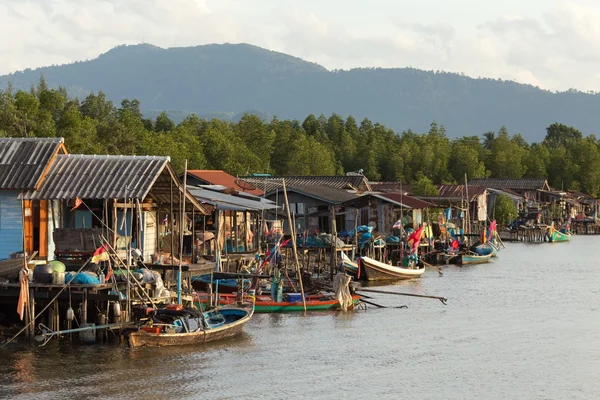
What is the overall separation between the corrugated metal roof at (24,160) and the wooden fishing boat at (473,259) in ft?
117

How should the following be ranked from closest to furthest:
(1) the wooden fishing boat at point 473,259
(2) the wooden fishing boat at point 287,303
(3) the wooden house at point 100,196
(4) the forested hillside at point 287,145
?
1. (3) the wooden house at point 100,196
2. (2) the wooden fishing boat at point 287,303
3. (4) the forested hillside at point 287,145
4. (1) the wooden fishing boat at point 473,259

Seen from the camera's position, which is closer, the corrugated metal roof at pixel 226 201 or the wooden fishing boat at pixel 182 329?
the wooden fishing boat at pixel 182 329

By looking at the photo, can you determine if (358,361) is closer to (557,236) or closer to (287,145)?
(557,236)

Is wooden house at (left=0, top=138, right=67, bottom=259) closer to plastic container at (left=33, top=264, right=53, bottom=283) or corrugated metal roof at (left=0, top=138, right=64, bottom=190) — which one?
corrugated metal roof at (left=0, top=138, right=64, bottom=190)

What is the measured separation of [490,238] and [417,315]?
114ft

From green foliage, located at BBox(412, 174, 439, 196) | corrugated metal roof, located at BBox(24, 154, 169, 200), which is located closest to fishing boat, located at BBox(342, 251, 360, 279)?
corrugated metal roof, located at BBox(24, 154, 169, 200)

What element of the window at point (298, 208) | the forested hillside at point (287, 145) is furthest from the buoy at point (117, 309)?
the window at point (298, 208)

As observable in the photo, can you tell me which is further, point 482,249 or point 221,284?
point 482,249

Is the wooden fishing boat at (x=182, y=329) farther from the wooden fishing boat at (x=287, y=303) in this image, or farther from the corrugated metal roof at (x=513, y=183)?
the corrugated metal roof at (x=513, y=183)

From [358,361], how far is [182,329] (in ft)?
16.3

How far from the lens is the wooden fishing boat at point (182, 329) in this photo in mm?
24828

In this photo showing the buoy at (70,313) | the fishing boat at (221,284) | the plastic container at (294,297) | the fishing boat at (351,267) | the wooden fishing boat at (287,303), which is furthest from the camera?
the fishing boat at (351,267)

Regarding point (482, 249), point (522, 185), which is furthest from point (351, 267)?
point (522, 185)

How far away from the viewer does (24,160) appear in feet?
94.5
